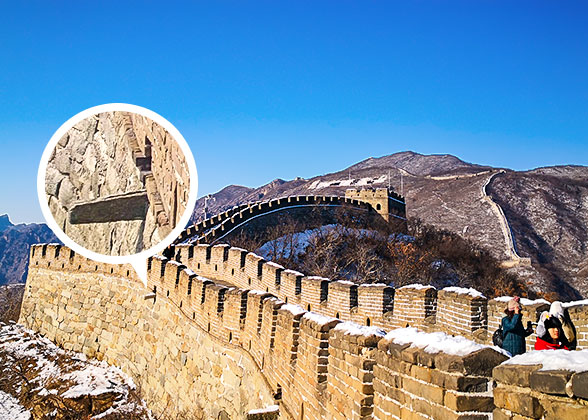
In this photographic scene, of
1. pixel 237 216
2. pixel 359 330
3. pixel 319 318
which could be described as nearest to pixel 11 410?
pixel 319 318

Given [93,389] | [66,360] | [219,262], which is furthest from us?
[219,262]

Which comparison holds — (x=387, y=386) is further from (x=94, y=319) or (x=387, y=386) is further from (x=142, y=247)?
(x=94, y=319)

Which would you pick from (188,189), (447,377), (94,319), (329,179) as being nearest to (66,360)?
(94,319)

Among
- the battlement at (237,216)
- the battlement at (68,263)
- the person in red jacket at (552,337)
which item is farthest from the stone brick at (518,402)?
the battlement at (237,216)

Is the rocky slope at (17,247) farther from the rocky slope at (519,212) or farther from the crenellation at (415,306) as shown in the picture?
the crenellation at (415,306)

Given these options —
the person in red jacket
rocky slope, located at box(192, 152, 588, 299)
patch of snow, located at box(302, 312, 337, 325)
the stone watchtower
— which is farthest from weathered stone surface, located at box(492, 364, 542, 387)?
rocky slope, located at box(192, 152, 588, 299)

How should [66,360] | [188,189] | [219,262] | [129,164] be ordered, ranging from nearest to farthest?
[129,164], [188,189], [66,360], [219,262]

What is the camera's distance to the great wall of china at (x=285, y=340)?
2352 mm

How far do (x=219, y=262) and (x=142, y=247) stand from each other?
29.0 feet

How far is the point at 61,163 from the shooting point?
8.30 metres

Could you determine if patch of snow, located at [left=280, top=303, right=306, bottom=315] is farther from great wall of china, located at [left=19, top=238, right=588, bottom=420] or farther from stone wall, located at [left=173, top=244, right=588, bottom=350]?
stone wall, located at [left=173, top=244, right=588, bottom=350]

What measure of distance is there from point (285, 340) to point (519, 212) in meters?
65.3

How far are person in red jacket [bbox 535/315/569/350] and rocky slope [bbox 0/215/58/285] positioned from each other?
8433 cm

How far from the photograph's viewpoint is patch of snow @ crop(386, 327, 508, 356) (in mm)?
2385
